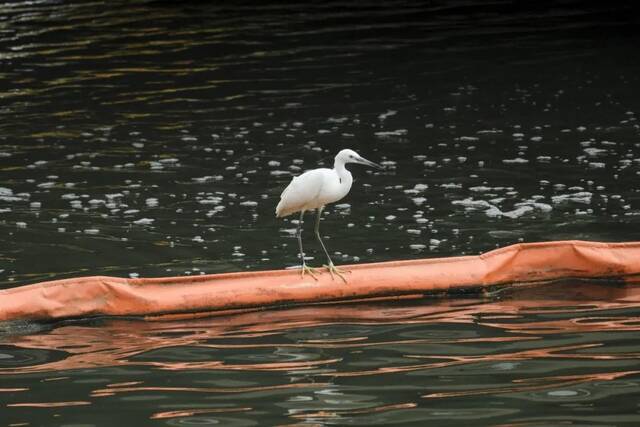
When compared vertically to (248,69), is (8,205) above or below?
below

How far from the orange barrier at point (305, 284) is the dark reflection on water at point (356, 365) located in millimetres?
109

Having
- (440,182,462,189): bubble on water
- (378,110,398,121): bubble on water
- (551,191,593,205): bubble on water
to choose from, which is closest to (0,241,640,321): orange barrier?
(551,191,593,205): bubble on water

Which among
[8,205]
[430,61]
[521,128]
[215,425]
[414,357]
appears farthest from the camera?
[430,61]

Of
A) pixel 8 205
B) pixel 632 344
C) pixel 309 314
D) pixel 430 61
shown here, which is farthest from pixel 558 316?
pixel 430 61

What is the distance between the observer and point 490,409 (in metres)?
7.10

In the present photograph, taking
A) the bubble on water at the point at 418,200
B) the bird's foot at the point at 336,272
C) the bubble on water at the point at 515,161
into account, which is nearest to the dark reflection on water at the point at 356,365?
the bird's foot at the point at 336,272

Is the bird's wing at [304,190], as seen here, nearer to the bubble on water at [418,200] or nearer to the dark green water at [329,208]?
the dark green water at [329,208]

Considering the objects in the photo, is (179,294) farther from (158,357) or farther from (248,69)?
(248,69)

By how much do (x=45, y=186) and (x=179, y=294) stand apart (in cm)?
450

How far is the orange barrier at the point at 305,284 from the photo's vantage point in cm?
912

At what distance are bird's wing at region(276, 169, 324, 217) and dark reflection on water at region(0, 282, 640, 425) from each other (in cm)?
86

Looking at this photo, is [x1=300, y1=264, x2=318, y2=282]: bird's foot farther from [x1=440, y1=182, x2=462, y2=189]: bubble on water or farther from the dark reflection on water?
[x1=440, y1=182, x2=462, y2=189]: bubble on water

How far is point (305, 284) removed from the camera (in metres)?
9.51

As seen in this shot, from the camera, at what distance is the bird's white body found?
378 inches
